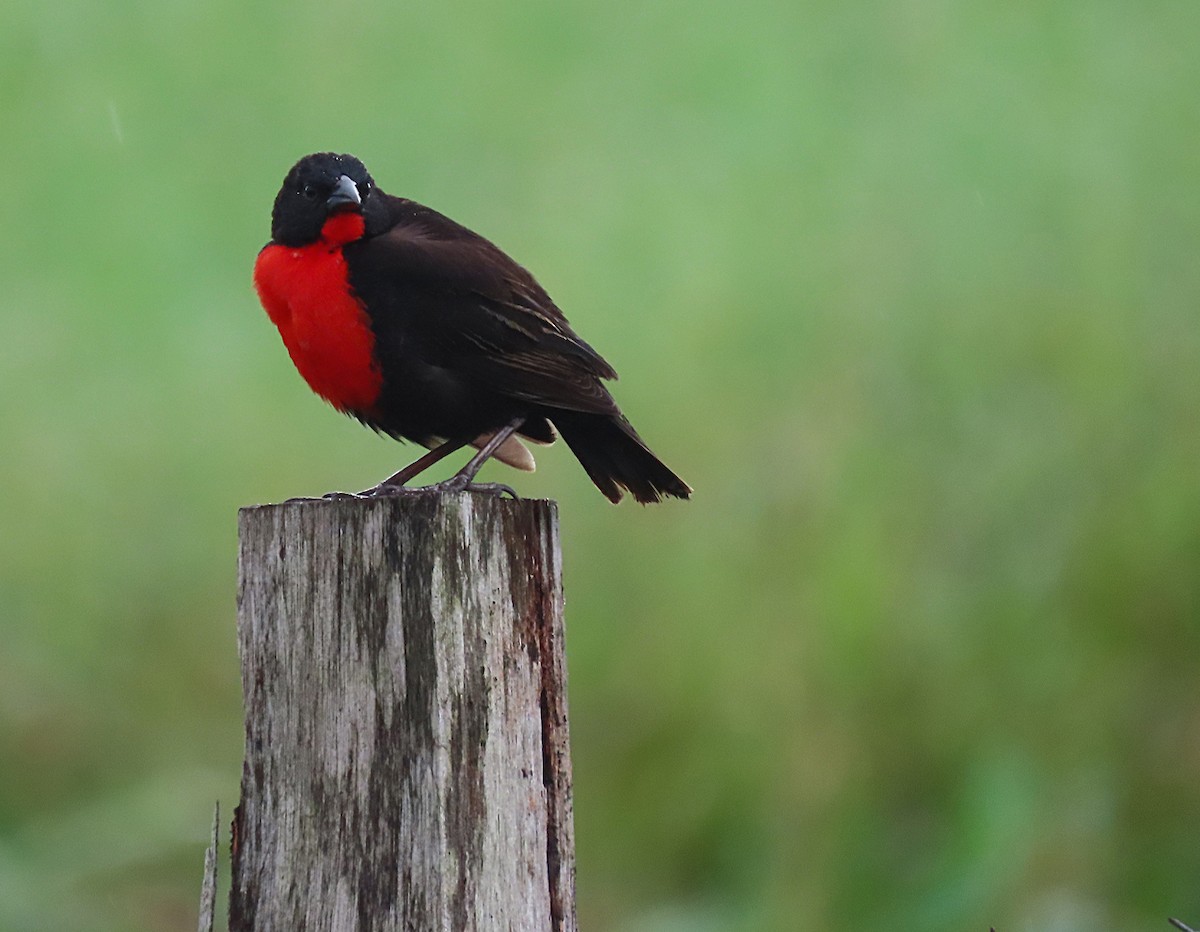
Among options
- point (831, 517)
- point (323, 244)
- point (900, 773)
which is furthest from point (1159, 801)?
point (323, 244)

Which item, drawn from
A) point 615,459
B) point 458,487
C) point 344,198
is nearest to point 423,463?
point 615,459

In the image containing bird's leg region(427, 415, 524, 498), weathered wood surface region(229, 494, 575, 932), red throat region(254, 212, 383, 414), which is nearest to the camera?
weathered wood surface region(229, 494, 575, 932)

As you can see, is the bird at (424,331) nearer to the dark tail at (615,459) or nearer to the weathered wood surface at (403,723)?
the dark tail at (615,459)

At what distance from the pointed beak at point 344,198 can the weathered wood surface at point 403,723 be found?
3.63 ft

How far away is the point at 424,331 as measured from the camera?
3.26 meters

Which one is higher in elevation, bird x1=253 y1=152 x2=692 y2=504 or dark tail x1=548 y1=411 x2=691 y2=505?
bird x1=253 y1=152 x2=692 y2=504

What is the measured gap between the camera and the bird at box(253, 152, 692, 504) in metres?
3.25

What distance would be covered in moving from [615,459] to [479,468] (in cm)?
41

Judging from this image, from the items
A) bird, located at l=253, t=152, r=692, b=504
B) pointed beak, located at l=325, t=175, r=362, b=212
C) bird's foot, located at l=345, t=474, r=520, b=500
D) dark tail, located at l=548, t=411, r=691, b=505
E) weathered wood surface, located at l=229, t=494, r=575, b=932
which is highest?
pointed beak, located at l=325, t=175, r=362, b=212

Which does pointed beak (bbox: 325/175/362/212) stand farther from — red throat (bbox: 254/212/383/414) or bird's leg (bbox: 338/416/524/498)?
bird's leg (bbox: 338/416/524/498)

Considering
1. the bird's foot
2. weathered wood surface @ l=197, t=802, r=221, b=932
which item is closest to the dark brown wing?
the bird's foot

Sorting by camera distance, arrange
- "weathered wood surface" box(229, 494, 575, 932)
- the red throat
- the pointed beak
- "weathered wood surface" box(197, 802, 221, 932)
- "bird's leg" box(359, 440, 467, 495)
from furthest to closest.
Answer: "bird's leg" box(359, 440, 467, 495) < the pointed beak < the red throat < "weathered wood surface" box(197, 802, 221, 932) < "weathered wood surface" box(229, 494, 575, 932)

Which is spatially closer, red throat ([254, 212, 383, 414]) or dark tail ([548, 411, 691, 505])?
red throat ([254, 212, 383, 414])

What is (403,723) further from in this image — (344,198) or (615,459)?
(344,198)
